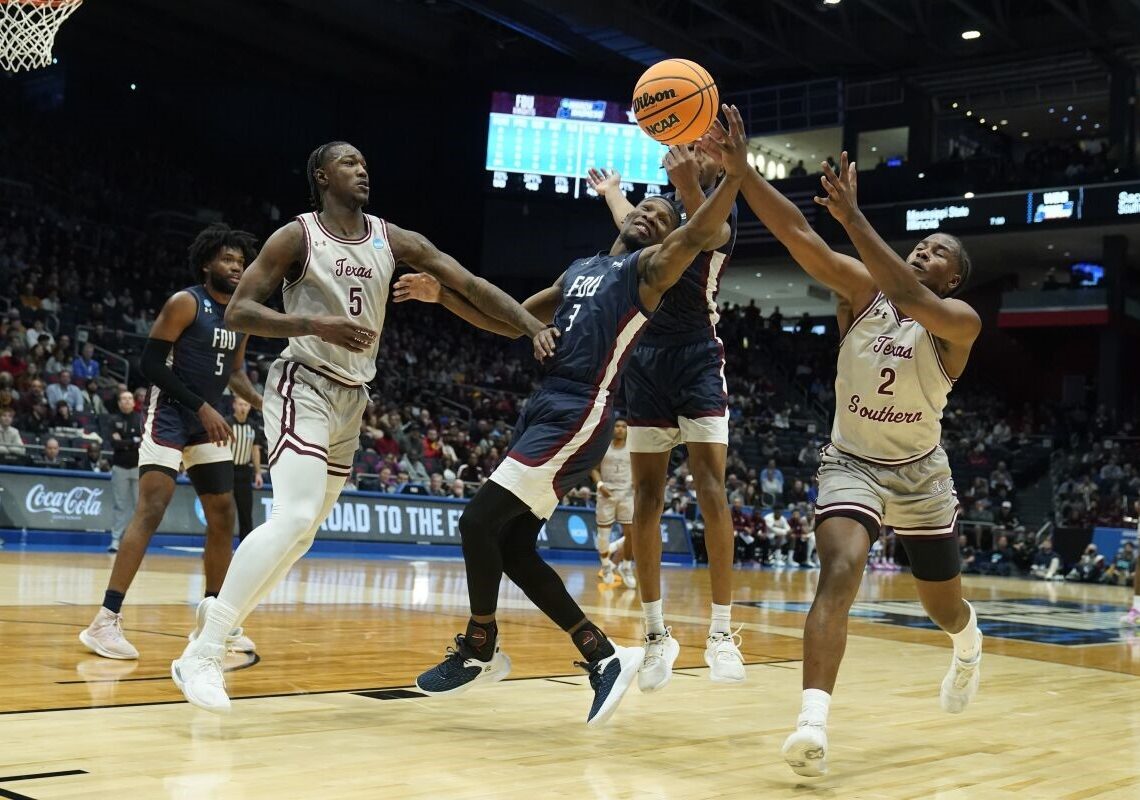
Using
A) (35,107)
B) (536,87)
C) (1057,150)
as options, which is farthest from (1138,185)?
(35,107)

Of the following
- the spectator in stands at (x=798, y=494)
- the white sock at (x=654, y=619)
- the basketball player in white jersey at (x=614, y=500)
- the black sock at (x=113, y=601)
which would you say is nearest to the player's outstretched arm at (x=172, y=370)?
the black sock at (x=113, y=601)

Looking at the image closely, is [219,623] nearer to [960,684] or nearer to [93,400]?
[960,684]

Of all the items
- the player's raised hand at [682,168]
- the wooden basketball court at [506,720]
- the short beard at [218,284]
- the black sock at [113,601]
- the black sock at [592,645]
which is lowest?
the wooden basketball court at [506,720]

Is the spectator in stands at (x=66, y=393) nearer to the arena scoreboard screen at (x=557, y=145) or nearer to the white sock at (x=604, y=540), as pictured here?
the white sock at (x=604, y=540)

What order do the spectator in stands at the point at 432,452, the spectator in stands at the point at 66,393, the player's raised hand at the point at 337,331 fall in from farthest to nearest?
the spectator in stands at the point at 432,452
the spectator in stands at the point at 66,393
the player's raised hand at the point at 337,331

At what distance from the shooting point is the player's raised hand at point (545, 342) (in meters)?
4.90

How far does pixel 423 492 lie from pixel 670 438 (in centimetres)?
Result: 1348

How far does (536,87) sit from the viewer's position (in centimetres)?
3123

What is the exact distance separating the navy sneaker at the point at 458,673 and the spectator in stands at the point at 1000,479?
2491cm

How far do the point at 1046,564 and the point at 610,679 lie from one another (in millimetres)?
20940

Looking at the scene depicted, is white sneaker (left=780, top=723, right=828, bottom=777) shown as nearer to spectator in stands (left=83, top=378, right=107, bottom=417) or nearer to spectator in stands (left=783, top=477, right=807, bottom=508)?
spectator in stands (left=83, top=378, right=107, bottom=417)

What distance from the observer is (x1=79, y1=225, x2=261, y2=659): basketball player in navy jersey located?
6332 mm

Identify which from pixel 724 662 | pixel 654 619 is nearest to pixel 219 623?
pixel 654 619

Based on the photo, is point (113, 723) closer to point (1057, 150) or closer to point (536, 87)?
point (536, 87)
